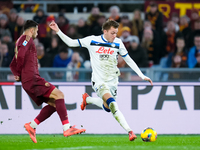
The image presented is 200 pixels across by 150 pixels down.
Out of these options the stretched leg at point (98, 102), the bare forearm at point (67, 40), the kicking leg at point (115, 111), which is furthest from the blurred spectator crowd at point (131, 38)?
the kicking leg at point (115, 111)

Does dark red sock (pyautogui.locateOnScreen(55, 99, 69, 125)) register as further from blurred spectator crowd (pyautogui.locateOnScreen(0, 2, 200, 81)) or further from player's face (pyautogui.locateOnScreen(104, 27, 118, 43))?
blurred spectator crowd (pyautogui.locateOnScreen(0, 2, 200, 81))

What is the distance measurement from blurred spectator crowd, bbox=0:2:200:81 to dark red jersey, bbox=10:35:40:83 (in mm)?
4184

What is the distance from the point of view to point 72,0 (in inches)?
579

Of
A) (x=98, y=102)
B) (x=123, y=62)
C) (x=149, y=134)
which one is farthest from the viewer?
(x=123, y=62)

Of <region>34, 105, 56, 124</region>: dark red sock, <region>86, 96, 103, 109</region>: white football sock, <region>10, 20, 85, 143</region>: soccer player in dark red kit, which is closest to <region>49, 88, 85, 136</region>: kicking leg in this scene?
<region>10, 20, 85, 143</region>: soccer player in dark red kit

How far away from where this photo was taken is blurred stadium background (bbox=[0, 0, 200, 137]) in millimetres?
10109

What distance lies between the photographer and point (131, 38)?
12.5 meters

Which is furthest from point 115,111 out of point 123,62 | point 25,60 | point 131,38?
point 131,38

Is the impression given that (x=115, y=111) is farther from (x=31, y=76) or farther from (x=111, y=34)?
(x=31, y=76)

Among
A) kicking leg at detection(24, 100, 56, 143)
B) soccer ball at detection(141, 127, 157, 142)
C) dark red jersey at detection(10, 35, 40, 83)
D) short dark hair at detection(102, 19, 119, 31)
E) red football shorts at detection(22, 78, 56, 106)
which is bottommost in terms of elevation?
soccer ball at detection(141, 127, 157, 142)

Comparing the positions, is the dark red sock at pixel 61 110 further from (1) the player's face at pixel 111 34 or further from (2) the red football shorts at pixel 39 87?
(1) the player's face at pixel 111 34

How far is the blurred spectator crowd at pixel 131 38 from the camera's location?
11664mm

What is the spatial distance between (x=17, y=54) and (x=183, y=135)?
15.0ft

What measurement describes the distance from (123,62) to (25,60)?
4.35 metres
